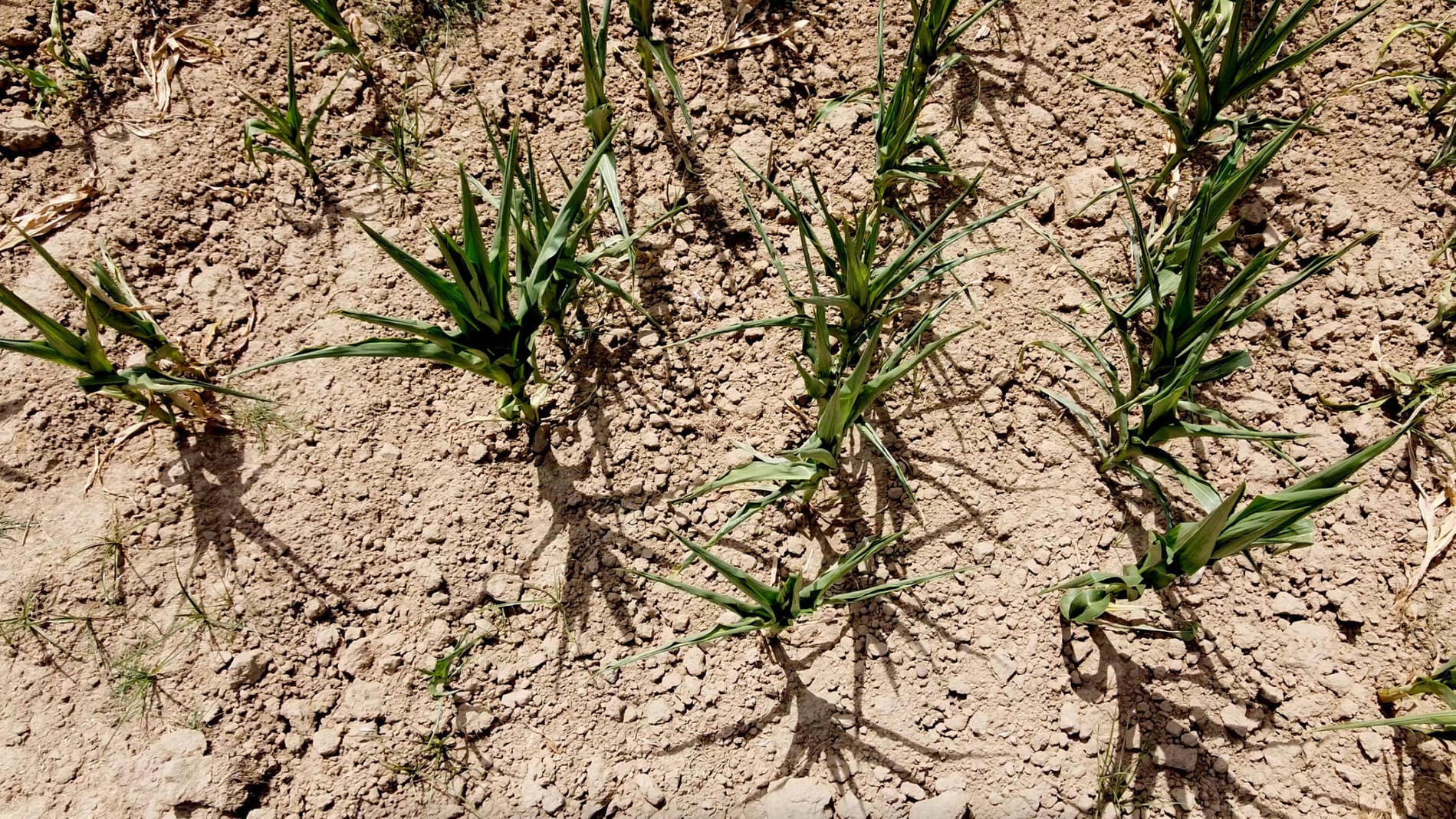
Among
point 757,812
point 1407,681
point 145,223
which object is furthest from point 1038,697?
point 145,223

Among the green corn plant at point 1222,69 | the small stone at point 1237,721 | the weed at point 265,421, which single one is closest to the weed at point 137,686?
the weed at point 265,421

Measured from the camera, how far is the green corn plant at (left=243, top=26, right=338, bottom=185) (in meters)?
2.14

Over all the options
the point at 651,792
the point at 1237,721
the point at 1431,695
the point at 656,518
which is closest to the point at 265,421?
the point at 656,518

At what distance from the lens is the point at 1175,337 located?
1797 millimetres

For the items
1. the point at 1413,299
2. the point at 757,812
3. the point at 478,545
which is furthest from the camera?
the point at 1413,299

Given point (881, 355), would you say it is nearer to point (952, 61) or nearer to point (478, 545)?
point (952, 61)

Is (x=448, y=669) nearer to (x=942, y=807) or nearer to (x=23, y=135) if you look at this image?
(x=942, y=807)

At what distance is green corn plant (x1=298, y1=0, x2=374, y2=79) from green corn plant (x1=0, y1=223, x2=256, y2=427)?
0.84 metres

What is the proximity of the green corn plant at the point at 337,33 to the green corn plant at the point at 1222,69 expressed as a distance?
2.03 metres

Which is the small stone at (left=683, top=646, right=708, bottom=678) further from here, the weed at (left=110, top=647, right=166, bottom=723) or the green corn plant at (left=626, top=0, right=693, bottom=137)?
the green corn plant at (left=626, top=0, right=693, bottom=137)

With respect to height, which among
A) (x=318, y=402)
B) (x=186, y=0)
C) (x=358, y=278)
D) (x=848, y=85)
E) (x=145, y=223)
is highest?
(x=186, y=0)

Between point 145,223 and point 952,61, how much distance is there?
220 centimetres

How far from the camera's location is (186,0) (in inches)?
95.1

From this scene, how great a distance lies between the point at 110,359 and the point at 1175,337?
257cm
